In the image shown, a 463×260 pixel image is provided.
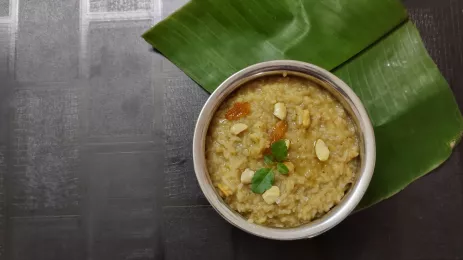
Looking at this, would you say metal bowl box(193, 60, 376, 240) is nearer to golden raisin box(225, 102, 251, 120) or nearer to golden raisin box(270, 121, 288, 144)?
golden raisin box(225, 102, 251, 120)

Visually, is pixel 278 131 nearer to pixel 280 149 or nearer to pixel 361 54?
pixel 280 149

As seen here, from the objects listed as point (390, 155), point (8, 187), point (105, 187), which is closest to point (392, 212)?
point (390, 155)

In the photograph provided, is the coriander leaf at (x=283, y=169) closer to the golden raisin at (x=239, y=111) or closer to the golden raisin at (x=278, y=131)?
the golden raisin at (x=278, y=131)

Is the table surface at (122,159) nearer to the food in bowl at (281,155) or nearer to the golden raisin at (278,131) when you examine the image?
the food in bowl at (281,155)

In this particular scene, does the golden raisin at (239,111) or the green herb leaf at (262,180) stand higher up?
the golden raisin at (239,111)

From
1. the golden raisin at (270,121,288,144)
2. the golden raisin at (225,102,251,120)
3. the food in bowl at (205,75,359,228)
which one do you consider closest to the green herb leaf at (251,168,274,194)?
the food in bowl at (205,75,359,228)

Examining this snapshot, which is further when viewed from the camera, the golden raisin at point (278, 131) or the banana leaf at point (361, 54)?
the banana leaf at point (361, 54)

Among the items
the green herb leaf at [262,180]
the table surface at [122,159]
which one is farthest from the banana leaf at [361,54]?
the green herb leaf at [262,180]
